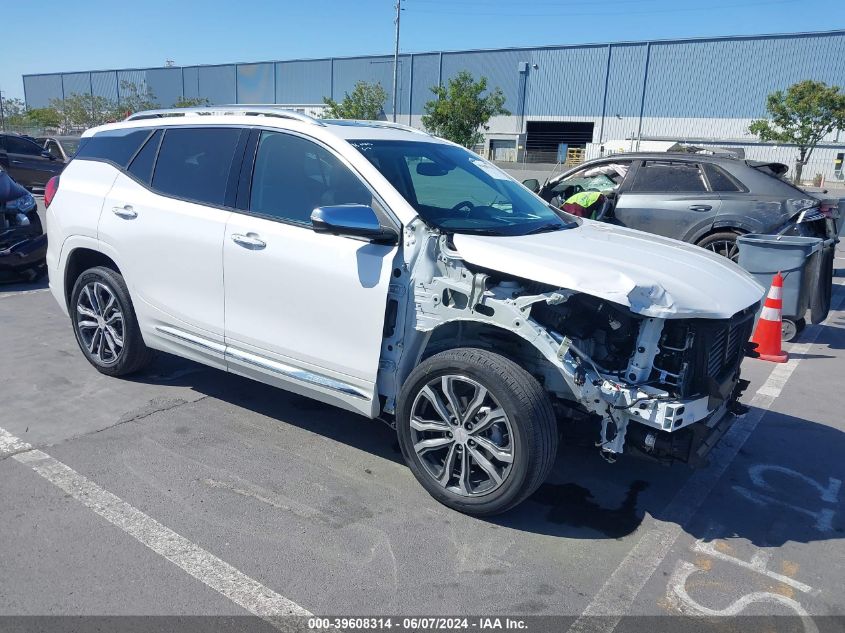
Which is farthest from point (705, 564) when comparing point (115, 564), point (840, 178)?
point (840, 178)

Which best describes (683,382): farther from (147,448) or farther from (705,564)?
(147,448)

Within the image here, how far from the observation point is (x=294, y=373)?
4.05 m

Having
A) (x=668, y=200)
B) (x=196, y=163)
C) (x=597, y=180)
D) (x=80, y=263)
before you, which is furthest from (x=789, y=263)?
(x=80, y=263)

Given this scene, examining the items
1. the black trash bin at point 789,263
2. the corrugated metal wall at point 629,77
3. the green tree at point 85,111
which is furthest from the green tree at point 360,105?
the black trash bin at point 789,263

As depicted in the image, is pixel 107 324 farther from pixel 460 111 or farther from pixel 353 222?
pixel 460 111

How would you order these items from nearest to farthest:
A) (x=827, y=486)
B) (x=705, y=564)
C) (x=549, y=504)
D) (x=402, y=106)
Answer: (x=705, y=564)
(x=549, y=504)
(x=827, y=486)
(x=402, y=106)

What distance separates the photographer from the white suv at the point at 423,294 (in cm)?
329

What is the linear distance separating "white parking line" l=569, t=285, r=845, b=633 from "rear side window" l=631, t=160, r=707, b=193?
385 centimetres

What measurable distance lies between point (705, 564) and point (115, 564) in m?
2.73

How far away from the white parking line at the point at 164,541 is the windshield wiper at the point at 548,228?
2.39 meters

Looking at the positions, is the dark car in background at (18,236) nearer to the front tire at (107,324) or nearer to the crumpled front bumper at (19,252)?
the crumpled front bumper at (19,252)

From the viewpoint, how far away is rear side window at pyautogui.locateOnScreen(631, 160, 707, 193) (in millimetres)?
8586

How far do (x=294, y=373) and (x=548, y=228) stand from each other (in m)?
1.78

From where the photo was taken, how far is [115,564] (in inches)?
120
